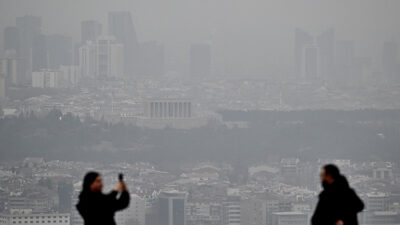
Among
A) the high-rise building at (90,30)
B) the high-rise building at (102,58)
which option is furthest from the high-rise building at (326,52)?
the high-rise building at (90,30)

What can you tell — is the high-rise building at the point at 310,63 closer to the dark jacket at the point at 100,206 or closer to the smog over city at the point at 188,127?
the smog over city at the point at 188,127

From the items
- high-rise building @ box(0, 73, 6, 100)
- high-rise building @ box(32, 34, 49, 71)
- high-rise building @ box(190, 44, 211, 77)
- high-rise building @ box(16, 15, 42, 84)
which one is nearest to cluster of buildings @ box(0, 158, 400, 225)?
high-rise building @ box(0, 73, 6, 100)

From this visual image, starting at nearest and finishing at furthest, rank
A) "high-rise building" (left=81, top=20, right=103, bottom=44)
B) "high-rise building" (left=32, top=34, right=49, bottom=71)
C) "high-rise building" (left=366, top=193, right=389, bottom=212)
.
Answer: "high-rise building" (left=366, top=193, right=389, bottom=212), "high-rise building" (left=32, top=34, right=49, bottom=71), "high-rise building" (left=81, top=20, right=103, bottom=44)

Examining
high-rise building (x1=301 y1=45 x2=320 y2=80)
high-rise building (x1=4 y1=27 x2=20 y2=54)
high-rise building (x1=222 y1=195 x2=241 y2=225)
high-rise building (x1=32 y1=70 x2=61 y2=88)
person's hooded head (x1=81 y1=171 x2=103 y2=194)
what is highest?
high-rise building (x1=4 y1=27 x2=20 y2=54)

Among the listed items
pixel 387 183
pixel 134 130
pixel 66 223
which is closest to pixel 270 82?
pixel 134 130

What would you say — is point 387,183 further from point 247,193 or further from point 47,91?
point 47,91

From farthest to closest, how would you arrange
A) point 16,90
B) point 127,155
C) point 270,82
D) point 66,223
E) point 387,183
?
point 270,82 < point 16,90 < point 127,155 < point 387,183 < point 66,223

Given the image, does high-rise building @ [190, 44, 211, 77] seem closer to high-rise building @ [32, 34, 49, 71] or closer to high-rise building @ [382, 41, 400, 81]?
high-rise building @ [32, 34, 49, 71]
